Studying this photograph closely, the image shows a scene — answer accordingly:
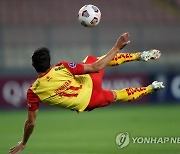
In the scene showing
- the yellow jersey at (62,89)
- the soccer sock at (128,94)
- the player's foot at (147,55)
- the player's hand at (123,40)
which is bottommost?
the soccer sock at (128,94)

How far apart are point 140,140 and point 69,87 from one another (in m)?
2.69

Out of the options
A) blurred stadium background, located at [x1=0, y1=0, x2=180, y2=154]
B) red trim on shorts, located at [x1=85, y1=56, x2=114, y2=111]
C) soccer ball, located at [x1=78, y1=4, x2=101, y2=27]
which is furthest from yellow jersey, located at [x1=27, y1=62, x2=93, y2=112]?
blurred stadium background, located at [x1=0, y1=0, x2=180, y2=154]

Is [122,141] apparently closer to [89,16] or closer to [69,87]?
[69,87]

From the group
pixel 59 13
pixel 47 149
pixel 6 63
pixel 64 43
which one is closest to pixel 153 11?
pixel 59 13

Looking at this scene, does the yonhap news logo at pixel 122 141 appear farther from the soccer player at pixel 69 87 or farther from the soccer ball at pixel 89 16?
the soccer ball at pixel 89 16

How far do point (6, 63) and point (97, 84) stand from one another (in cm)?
1110

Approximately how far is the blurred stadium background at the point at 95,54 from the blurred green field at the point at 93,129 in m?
0.02

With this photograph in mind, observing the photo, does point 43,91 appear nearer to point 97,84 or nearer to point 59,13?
point 97,84

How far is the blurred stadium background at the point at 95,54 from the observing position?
15438mm

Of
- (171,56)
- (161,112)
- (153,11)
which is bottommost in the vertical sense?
(161,112)

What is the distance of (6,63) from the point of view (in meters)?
20.8

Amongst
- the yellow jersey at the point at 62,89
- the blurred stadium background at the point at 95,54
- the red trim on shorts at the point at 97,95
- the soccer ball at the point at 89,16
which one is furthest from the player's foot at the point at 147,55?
the blurred stadium background at the point at 95,54

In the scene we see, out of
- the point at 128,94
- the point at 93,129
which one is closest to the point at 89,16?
the point at 128,94

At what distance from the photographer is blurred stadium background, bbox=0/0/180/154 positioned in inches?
608
